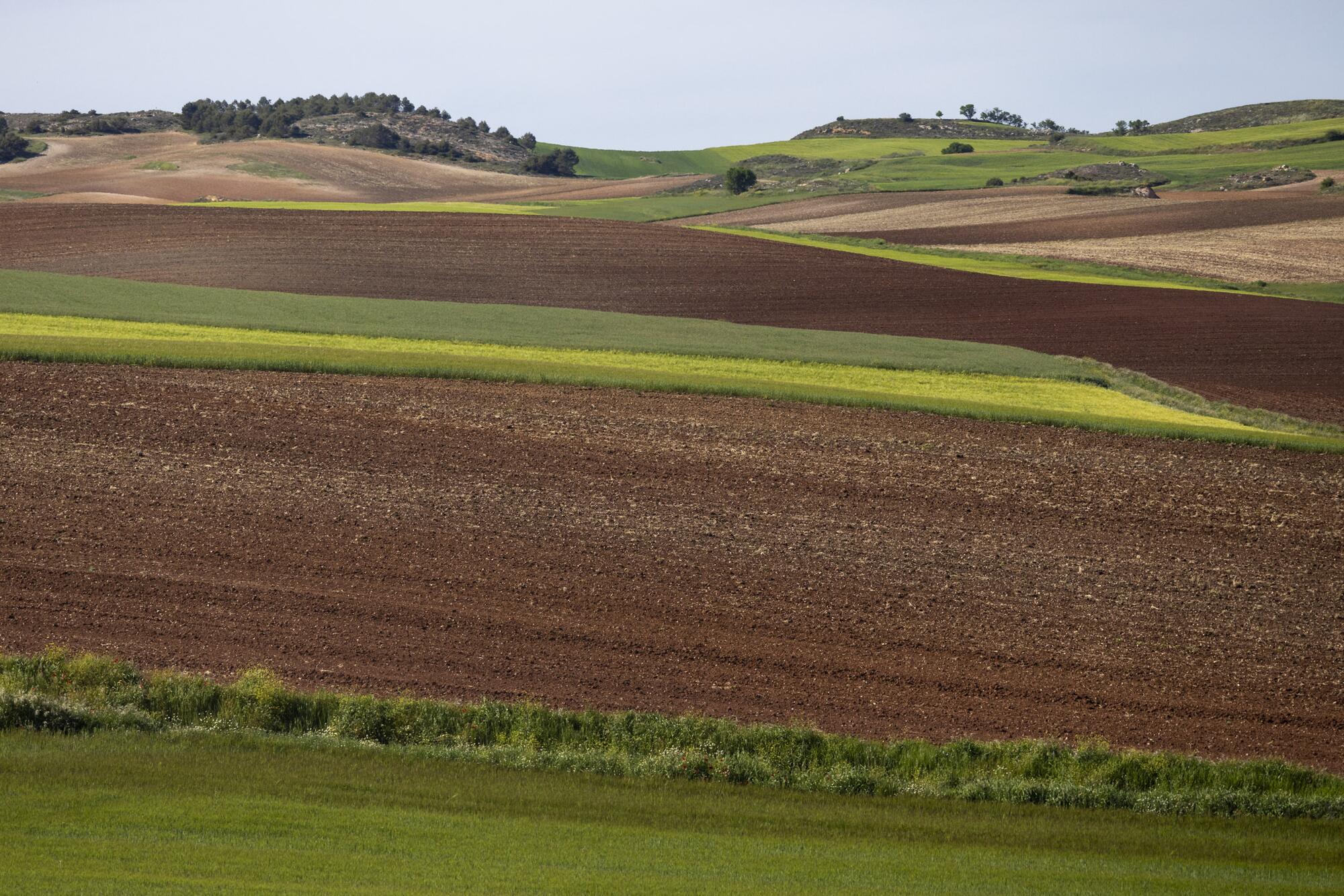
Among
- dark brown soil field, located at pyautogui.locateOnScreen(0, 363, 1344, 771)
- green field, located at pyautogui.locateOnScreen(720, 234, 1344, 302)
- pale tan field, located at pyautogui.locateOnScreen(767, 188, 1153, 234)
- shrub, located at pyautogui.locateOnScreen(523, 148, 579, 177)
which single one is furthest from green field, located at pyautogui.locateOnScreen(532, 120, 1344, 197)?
dark brown soil field, located at pyautogui.locateOnScreen(0, 363, 1344, 771)

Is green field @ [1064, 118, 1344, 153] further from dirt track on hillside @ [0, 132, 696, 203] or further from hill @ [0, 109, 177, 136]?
hill @ [0, 109, 177, 136]

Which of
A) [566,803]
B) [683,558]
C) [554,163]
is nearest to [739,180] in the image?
[554,163]

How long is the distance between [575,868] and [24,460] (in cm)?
1482

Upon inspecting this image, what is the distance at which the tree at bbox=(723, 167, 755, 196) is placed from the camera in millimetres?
91188

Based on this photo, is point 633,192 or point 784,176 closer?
point 633,192

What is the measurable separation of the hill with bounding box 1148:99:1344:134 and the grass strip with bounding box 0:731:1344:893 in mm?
128908

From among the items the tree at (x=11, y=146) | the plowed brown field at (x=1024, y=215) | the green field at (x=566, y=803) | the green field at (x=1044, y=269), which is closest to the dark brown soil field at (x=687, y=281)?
the green field at (x=1044, y=269)

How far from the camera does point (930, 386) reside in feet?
103

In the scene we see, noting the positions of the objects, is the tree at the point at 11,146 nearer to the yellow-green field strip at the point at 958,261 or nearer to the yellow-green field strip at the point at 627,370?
the yellow-green field strip at the point at 958,261

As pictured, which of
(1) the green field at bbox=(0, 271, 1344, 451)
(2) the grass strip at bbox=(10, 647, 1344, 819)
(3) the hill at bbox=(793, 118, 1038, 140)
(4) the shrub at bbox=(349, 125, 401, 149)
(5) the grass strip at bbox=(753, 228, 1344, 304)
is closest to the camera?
(2) the grass strip at bbox=(10, 647, 1344, 819)

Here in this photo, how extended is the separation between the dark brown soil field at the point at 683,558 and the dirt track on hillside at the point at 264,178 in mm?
51632

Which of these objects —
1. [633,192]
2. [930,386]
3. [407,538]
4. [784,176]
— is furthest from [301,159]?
[407,538]

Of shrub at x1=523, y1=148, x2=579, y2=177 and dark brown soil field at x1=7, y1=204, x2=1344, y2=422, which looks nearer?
dark brown soil field at x1=7, y1=204, x2=1344, y2=422

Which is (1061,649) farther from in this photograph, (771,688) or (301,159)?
(301,159)
